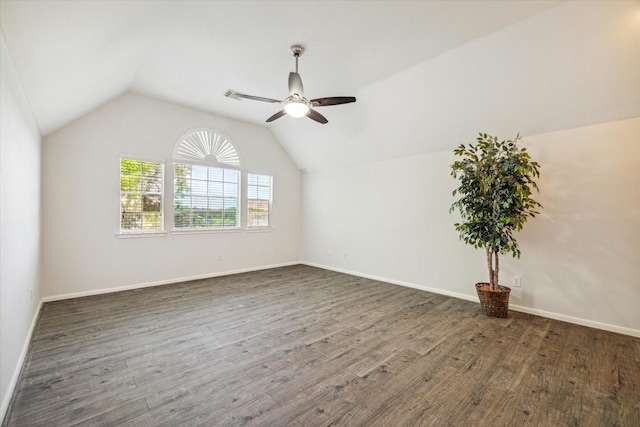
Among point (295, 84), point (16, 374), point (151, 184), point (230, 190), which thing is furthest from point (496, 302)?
point (151, 184)

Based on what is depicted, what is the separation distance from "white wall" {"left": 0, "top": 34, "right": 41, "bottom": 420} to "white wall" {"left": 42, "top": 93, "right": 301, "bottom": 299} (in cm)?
115

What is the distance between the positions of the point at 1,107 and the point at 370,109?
13.2 ft

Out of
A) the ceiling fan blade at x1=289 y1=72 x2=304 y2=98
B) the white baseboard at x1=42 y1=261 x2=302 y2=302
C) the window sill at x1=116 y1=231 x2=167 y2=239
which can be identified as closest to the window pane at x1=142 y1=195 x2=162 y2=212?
the window sill at x1=116 y1=231 x2=167 y2=239

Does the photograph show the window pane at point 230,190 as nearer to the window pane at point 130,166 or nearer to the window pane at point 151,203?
the window pane at point 151,203

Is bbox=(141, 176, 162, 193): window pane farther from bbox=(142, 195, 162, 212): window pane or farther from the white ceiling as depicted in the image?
the white ceiling

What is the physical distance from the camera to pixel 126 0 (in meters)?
2.01

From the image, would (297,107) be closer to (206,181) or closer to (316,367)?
(316,367)

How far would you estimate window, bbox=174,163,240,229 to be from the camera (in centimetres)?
509

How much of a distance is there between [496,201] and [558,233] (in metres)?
0.97

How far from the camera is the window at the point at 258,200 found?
20.0 ft

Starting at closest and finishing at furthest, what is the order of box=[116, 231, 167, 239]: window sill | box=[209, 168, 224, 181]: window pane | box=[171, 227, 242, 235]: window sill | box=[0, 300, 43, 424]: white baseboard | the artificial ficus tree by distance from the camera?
box=[0, 300, 43, 424]: white baseboard → the artificial ficus tree → box=[116, 231, 167, 239]: window sill → box=[171, 227, 242, 235]: window sill → box=[209, 168, 224, 181]: window pane

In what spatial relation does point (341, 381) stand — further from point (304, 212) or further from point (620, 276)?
point (304, 212)

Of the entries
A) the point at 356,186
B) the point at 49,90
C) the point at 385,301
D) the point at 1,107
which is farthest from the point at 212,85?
the point at 385,301

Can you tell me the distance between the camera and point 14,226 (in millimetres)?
2117
